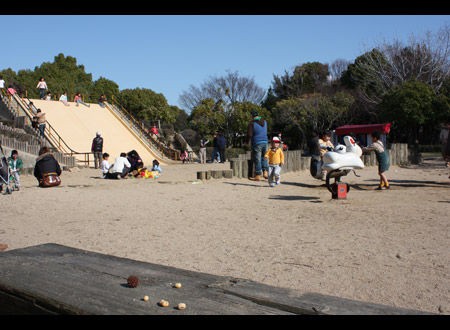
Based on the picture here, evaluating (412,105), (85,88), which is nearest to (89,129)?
(412,105)

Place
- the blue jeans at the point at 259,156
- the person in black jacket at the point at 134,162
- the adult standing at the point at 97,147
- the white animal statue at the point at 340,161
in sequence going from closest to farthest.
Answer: the white animal statue at the point at 340,161 < the blue jeans at the point at 259,156 < the person in black jacket at the point at 134,162 < the adult standing at the point at 97,147

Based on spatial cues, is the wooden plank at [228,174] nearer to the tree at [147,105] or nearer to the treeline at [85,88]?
the treeline at [85,88]

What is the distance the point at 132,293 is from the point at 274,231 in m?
5.60

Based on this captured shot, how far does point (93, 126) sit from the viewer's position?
30906 mm

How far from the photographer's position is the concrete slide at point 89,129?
28156 millimetres

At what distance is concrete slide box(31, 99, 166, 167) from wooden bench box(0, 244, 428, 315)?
24323mm

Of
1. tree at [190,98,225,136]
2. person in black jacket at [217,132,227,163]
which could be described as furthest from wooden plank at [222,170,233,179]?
tree at [190,98,225,136]

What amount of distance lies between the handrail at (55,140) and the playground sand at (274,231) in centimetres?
1103

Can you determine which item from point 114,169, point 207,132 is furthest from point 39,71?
point 114,169

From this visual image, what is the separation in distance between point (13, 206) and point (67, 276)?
29.9ft

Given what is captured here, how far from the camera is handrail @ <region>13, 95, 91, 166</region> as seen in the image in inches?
973

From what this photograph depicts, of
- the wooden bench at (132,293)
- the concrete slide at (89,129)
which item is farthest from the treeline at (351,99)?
the wooden bench at (132,293)

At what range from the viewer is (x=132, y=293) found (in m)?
2.37

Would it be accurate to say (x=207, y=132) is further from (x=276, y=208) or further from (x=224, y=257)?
(x=224, y=257)
